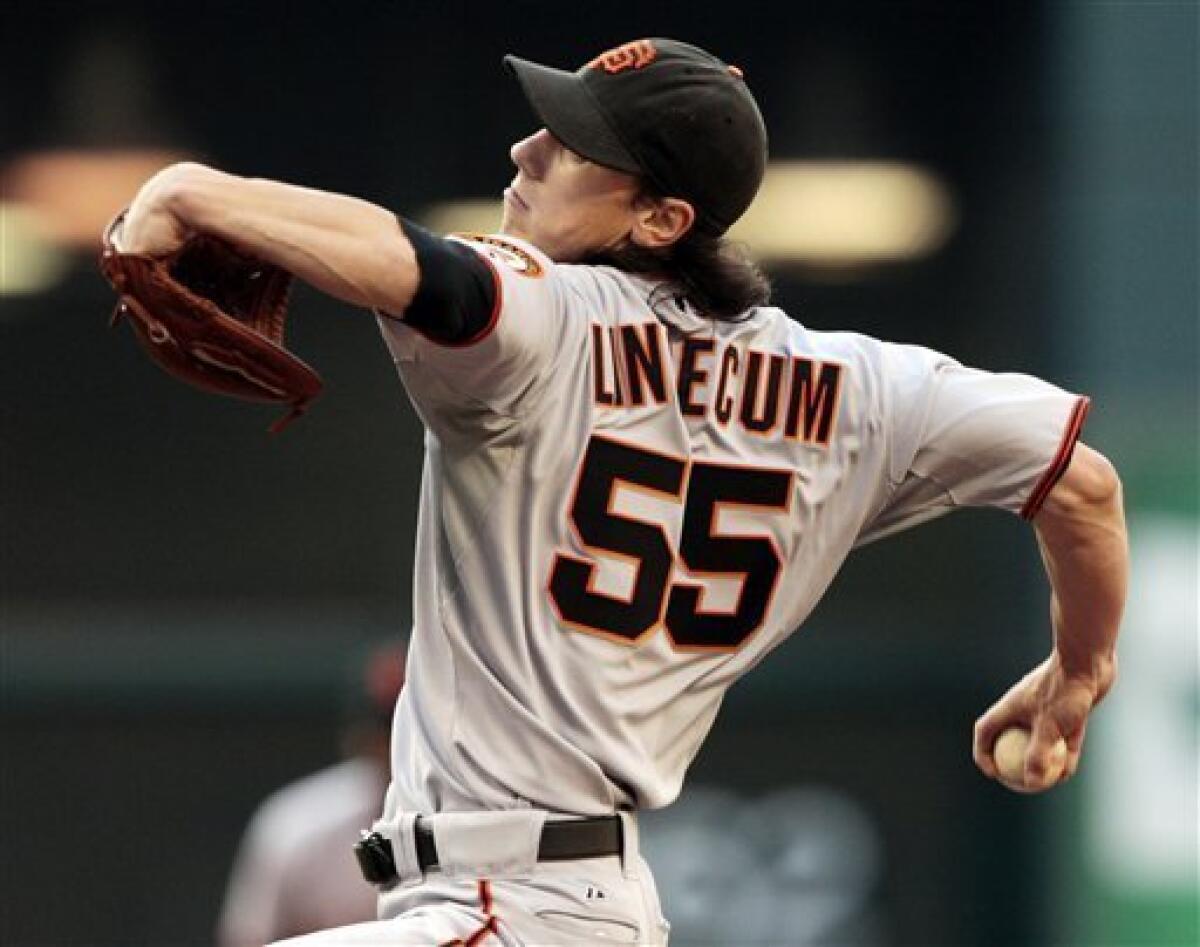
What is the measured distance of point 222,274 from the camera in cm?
328

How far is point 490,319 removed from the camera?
10.6 feet

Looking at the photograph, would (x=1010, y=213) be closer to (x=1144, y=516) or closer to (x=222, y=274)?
(x=1144, y=516)

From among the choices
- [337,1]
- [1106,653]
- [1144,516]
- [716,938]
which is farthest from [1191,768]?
[1106,653]

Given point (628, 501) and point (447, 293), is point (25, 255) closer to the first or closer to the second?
point (628, 501)

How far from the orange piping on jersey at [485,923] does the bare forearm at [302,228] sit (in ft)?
→ 2.53

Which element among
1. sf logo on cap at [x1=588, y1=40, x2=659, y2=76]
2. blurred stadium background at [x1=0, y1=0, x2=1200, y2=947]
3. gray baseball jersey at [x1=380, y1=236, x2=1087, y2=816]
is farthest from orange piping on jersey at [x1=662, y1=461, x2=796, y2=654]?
blurred stadium background at [x1=0, y1=0, x2=1200, y2=947]

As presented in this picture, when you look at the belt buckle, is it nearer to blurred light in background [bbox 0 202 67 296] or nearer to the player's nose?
the player's nose

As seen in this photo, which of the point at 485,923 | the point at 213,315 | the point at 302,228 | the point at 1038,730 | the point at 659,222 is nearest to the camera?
the point at 302,228

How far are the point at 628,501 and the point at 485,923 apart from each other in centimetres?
57

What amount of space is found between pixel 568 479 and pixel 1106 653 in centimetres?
90

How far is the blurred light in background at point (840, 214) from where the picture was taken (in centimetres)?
966

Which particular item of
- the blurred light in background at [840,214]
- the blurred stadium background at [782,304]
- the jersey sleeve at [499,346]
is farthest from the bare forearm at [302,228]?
the blurred light in background at [840,214]

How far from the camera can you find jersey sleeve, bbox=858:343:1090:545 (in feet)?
12.2

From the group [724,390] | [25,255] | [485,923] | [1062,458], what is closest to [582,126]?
[724,390]
